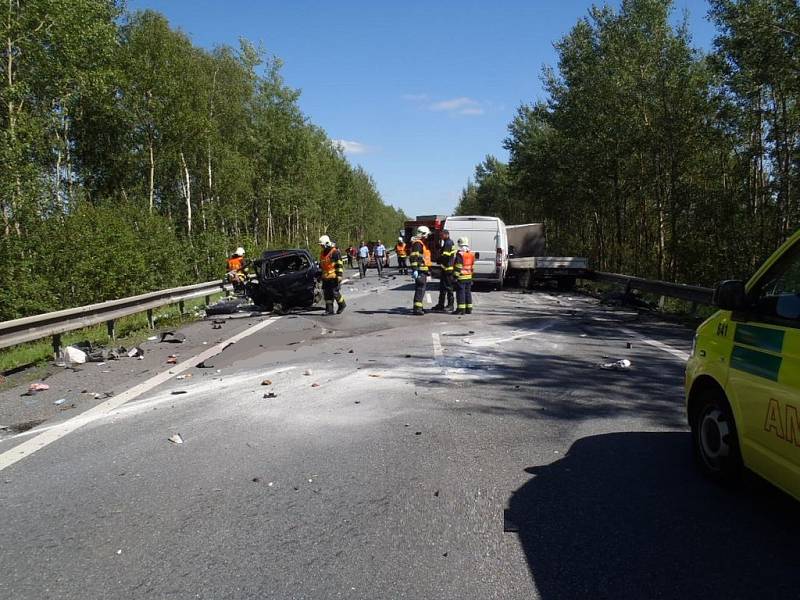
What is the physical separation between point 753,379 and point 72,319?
10.0 m

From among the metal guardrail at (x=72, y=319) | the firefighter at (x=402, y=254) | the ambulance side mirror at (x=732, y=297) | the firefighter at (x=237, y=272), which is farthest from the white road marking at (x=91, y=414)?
the firefighter at (x=402, y=254)

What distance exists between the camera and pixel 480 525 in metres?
3.44

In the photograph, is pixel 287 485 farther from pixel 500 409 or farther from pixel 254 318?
pixel 254 318

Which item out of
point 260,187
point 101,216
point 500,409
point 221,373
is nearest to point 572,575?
point 500,409

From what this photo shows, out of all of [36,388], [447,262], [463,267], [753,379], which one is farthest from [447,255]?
[753,379]

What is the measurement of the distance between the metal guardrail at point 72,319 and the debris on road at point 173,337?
0.91 m

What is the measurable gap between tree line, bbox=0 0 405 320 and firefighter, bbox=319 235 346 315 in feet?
19.1

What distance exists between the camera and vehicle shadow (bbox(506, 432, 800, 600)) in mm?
2791

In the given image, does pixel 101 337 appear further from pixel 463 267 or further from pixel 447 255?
pixel 463 267

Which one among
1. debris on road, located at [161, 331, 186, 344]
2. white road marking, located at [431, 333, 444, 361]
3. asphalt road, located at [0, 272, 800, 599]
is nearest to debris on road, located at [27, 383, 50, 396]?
asphalt road, located at [0, 272, 800, 599]

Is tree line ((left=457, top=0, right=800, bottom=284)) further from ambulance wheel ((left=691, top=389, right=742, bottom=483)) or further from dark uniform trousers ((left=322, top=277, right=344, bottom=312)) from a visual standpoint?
ambulance wheel ((left=691, top=389, right=742, bottom=483))

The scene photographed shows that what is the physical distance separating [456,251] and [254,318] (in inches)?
203

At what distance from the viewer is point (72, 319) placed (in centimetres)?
1007

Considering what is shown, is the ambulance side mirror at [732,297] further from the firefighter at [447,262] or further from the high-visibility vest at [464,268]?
the firefighter at [447,262]
